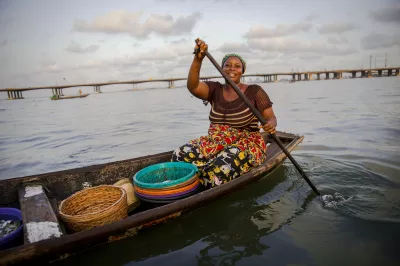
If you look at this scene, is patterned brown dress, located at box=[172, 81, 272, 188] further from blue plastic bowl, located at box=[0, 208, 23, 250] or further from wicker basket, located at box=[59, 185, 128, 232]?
blue plastic bowl, located at box=[0, 208, 23, 250]

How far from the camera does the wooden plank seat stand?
7.02ft

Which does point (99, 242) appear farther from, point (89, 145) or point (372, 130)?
point (372, 130)

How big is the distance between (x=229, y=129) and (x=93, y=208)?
216 cm

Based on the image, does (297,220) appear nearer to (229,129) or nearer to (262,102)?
(229,129)

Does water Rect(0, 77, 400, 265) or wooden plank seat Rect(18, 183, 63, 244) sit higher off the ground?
wooden plank seat Rect(18, 183, 63, 244)

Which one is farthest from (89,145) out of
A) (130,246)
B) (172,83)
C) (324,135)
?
(172,83)

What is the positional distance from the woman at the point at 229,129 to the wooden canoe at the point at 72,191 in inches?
10.8

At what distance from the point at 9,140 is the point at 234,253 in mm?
10263

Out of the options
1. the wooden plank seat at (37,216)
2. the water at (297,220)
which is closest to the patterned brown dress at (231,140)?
the water at (297,220)

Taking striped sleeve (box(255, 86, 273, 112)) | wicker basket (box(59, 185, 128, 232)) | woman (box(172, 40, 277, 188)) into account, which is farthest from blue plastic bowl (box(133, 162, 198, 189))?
striped sleeve (box(255, 86, 273, 112))

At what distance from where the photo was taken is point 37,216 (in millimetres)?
2418

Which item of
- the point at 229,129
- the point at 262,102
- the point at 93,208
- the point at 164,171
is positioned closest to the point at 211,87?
the point at 229,129

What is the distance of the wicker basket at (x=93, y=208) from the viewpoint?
2.38 m

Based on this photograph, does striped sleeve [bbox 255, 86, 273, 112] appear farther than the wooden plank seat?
Yes
